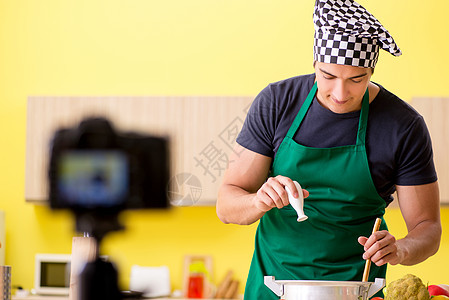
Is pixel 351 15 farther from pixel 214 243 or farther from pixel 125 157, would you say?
pixel 214 243

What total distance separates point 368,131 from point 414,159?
15 cm

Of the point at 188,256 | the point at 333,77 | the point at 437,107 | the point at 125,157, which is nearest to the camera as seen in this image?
the point at 125,157

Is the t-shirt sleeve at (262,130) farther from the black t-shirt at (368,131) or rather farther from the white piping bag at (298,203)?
the white piping bag at (298,203)

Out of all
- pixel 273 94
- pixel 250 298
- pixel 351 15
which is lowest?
pixel 250 298

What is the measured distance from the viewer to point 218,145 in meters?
3.77

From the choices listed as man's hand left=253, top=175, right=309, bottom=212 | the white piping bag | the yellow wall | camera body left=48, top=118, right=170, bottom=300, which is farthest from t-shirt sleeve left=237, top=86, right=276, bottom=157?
the yellow wall

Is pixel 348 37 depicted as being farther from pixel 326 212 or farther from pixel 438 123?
pixel 438 123

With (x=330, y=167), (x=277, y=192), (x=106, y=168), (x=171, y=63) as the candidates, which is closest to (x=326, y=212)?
(x=330, y=167)

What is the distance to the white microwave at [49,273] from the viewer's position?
12.7 feet

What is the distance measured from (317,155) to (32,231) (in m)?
2.91

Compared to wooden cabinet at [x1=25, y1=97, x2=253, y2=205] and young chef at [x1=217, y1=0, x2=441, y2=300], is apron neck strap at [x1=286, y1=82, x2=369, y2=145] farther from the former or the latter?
wooden cabinet at [x1=25, y1=97, x2=253, y2=205]

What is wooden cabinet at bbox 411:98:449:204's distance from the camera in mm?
→ 3639

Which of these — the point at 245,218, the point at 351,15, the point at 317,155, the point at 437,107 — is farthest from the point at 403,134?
the point at 437,107

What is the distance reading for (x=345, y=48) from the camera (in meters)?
1.61
